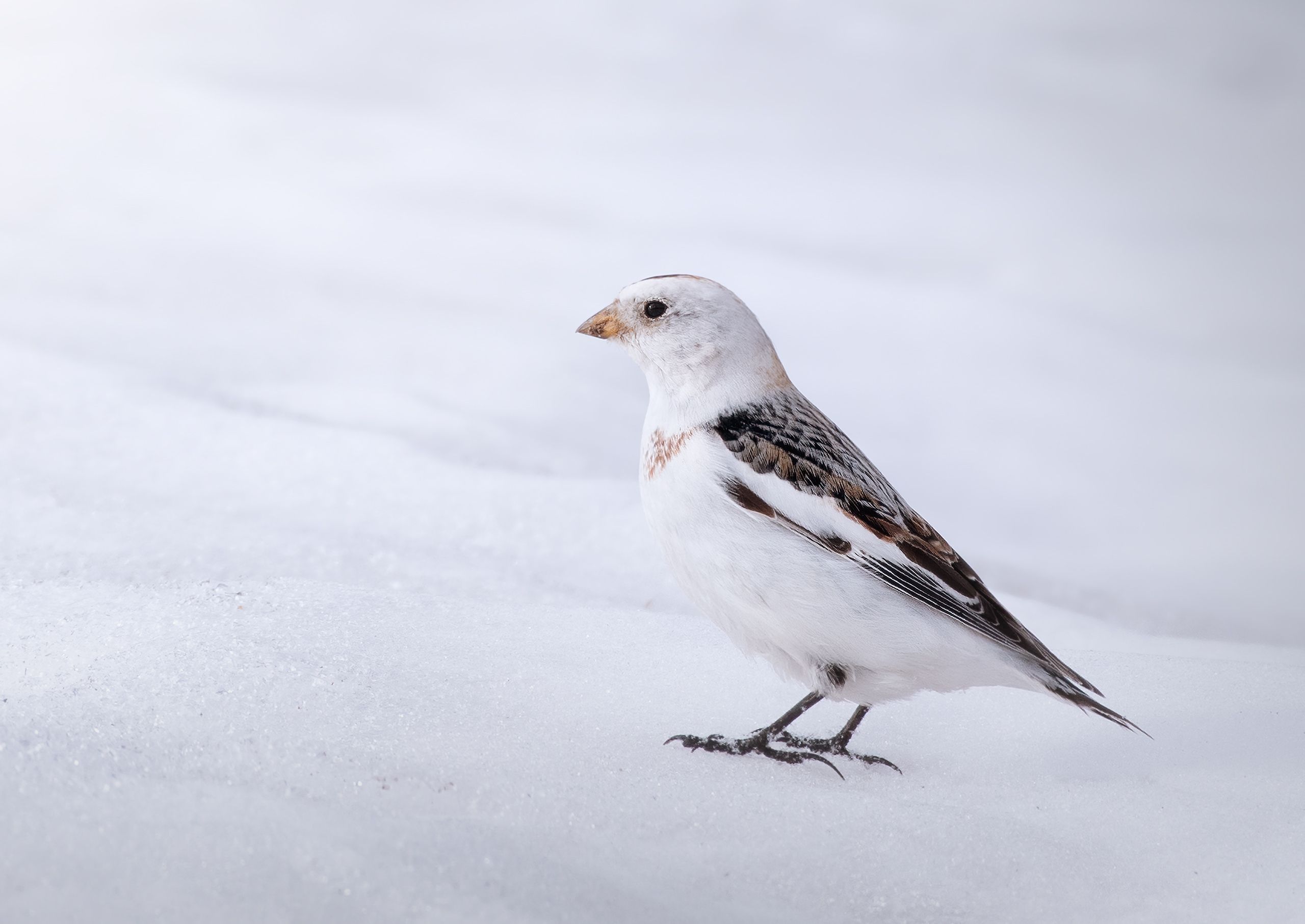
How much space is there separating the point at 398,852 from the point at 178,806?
0.45 metres

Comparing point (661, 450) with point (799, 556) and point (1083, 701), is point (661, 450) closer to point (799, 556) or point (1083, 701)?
point (799, 556)

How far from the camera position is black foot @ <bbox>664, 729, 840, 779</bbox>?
3152 mm

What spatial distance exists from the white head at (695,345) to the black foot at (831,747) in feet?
3.26

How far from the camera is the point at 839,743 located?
3.36 meters

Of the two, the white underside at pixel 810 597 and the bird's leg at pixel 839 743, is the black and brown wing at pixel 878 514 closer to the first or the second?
the white underside at pixel 810 597

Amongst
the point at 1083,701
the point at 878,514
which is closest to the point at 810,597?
the point at 878,514

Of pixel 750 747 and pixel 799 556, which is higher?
pixel 799 556

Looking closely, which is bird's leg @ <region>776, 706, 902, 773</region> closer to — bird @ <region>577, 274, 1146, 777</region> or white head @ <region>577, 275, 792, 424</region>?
bird @ <region>577, 274, 1146, 777</region>

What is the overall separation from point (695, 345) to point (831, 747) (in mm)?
1241

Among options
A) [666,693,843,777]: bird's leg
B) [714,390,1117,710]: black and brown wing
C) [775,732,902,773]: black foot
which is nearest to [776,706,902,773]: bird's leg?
[775,732,902,773]: black foot

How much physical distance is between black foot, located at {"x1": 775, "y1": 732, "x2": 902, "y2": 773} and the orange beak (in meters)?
1.28

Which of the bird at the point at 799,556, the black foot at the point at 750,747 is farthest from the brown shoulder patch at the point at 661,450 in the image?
the black foot at the point at 750,747

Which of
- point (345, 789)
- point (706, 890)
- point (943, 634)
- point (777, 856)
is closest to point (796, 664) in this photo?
point (943, 634)

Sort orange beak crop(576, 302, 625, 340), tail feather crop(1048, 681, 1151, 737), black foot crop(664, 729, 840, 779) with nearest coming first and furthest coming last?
tail feather crop(1048, 681, 1151, 737) → black foot crop(664, 729, 840, 779) → orange beak crop(576, 302, 625, 340)
